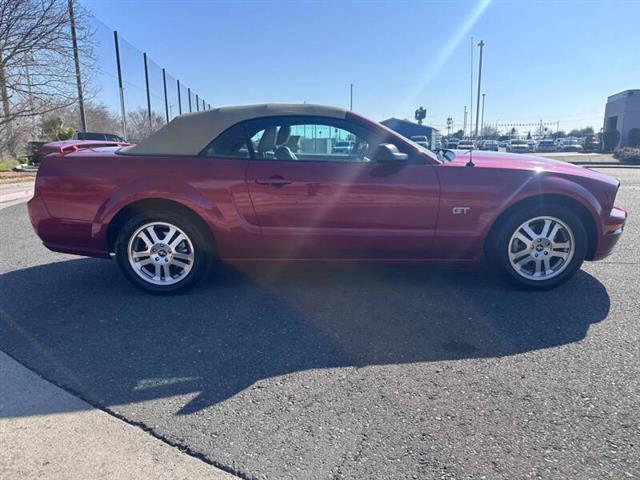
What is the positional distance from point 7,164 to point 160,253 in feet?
66.9

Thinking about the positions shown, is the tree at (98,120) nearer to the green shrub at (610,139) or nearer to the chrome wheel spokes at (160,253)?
the chrome wheel spokes at (160,253)

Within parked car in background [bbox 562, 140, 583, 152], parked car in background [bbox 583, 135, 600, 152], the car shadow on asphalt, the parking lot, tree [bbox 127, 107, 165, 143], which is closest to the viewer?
the parking lot

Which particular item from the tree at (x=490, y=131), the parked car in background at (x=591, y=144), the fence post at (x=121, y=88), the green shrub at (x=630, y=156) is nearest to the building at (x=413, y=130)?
the green shrub at (x=630, y=156)

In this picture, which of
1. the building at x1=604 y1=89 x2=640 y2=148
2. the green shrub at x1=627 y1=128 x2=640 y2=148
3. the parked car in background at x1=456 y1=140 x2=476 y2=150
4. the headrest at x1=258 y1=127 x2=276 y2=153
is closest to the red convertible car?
the headrest at x1=258 y1=127 x2=276 y2=153

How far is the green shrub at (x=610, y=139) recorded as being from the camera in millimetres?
43562

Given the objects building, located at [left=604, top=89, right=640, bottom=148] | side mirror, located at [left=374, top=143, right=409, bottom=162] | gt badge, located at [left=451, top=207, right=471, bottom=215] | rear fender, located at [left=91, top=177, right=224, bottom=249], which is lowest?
gt badge, located at [left=451, top=207, right=471, bottom=215]

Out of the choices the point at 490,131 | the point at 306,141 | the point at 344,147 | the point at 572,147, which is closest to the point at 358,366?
the point at 344,147

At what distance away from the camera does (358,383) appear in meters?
2.52

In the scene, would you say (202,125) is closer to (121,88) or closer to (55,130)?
(55,130)

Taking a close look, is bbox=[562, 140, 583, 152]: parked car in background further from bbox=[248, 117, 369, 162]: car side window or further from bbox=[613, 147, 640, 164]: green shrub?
bbox=[248, 117, 369, 162]: car side window

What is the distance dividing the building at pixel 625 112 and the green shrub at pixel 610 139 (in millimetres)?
534

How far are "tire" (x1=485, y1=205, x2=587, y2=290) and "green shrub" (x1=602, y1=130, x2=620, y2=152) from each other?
161 feet

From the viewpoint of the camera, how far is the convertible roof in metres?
3.75

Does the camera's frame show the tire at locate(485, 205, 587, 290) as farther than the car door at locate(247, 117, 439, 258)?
Yes
